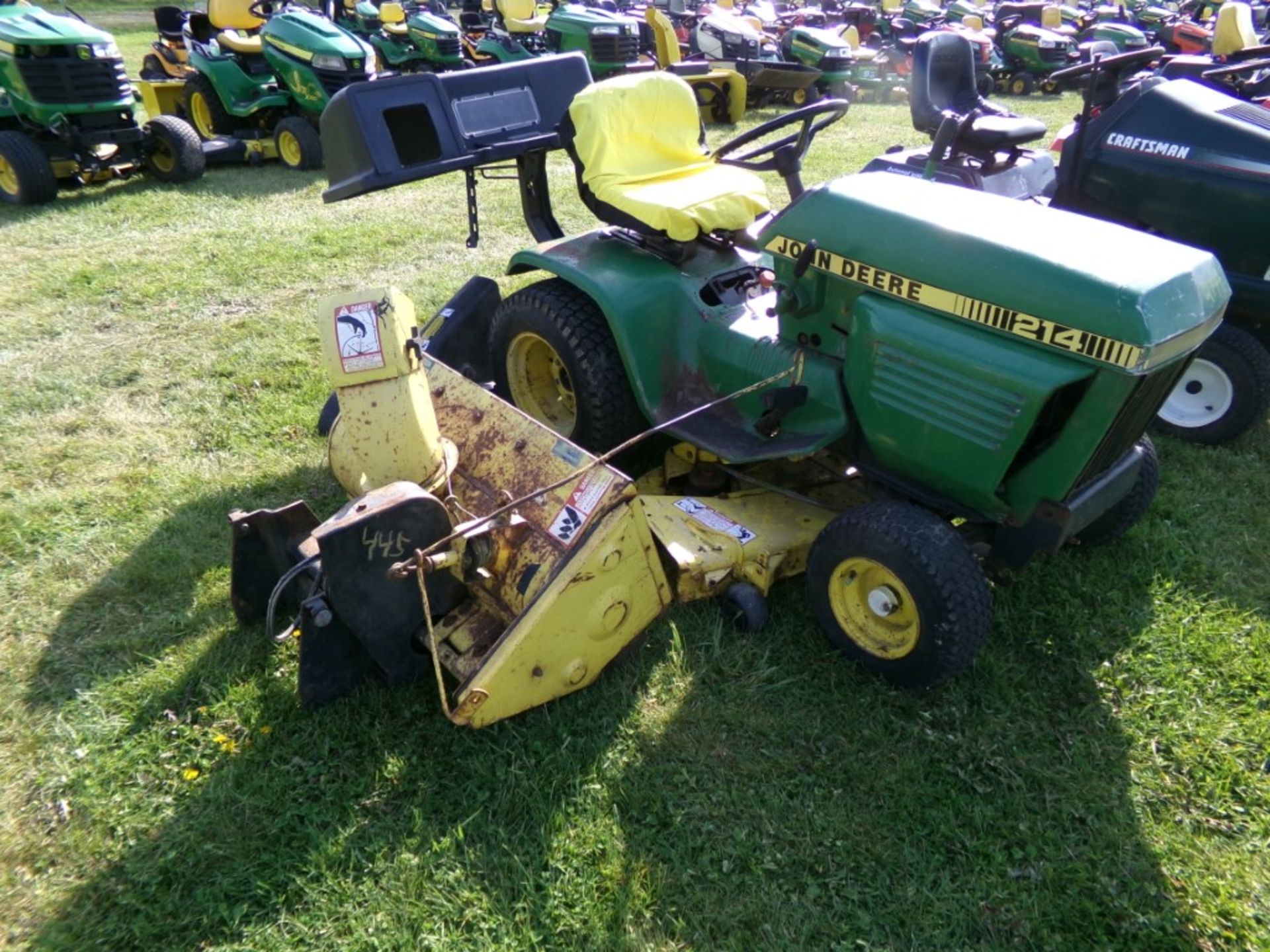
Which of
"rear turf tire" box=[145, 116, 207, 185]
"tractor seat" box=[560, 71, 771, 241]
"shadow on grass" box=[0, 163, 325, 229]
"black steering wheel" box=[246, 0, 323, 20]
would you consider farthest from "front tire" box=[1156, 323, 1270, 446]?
"black steering wheel" box=[246, 0, 323, 20]

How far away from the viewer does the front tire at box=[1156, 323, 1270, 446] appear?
139 inches

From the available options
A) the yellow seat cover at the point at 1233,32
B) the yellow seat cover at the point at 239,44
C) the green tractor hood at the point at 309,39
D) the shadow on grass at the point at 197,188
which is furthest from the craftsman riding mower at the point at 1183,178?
the yellow seat cover at the point at 239,44

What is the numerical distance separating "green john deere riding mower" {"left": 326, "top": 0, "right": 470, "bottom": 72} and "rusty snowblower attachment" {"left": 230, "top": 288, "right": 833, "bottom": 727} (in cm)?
935

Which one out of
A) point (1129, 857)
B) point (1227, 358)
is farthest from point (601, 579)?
point (1227, 358)

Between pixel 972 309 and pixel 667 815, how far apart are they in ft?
4.68

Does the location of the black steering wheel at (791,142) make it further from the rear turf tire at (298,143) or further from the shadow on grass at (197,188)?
the rear turf tire at (298,143)

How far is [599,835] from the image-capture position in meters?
2.10

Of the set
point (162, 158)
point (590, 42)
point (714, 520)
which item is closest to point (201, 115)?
point (162, 158)

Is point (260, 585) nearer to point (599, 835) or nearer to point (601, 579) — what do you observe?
point (601, 579)

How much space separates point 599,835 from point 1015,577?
1.61m

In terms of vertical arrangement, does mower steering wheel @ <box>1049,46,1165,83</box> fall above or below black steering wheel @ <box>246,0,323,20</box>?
above

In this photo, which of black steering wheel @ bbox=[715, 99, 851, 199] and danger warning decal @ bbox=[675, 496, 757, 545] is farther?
black steering wheel @ bbox=[715, 99, 851, 199]

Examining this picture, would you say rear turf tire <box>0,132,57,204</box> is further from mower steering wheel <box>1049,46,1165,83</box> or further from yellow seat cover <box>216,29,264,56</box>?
mower steering wheel <box>1049,46,1165,83</box>

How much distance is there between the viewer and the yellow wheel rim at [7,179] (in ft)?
21.3
